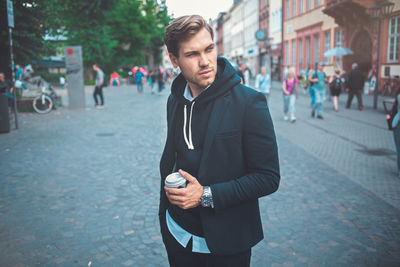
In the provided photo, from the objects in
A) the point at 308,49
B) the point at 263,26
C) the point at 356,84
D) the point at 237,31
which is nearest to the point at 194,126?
the point at 356,84

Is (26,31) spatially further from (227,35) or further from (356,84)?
(227,35)

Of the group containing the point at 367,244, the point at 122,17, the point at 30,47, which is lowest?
the point at 367,244

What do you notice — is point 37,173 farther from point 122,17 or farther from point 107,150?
point 122,17

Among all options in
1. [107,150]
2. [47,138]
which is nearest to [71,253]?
[107,150]

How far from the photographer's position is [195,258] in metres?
2.00

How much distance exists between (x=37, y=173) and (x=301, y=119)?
940 cm

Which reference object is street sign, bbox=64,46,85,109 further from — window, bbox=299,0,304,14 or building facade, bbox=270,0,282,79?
building facade, bbox=270,0,282,79

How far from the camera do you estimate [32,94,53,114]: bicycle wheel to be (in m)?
16.2

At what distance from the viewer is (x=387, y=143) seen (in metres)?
9.18

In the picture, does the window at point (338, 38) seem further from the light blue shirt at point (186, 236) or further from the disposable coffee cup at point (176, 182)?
the disposable coffee cup at point (176, 182)

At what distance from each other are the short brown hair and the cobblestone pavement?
2.42 meters

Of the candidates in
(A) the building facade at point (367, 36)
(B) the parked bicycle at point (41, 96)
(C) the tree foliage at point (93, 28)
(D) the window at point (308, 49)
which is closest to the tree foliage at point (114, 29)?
(C) the tree foliage at point (93, 28)

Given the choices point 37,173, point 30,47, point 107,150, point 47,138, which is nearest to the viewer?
point 37,173

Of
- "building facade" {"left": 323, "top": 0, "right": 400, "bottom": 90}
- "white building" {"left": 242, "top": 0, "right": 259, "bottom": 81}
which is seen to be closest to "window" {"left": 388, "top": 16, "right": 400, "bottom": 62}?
"building facade" {"left": 323, "top": 0, "right": 400, "bottom": 90}
